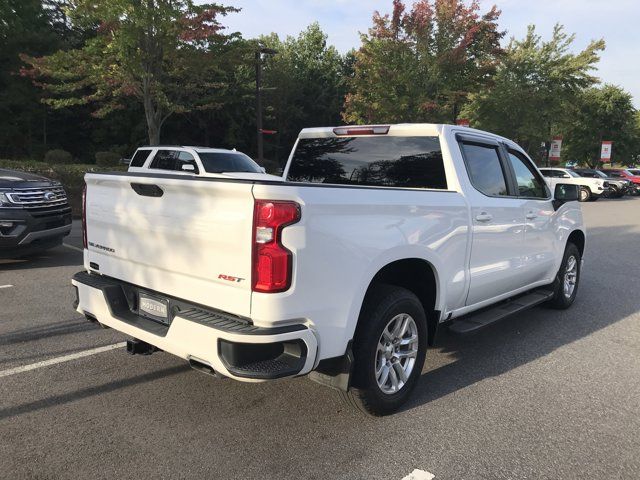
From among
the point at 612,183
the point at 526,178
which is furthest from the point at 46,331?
the point at 612,183

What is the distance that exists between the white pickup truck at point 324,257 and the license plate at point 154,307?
12mm

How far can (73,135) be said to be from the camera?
111 feet

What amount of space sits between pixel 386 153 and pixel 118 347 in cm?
282

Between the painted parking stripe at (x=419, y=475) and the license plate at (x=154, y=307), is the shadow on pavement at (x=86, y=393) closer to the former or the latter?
the license plate at (x=154, y=307)

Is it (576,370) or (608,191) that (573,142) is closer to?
(608,191)

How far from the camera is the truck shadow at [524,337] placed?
3.94 metres

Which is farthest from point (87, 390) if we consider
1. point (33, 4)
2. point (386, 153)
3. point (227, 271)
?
point (33, 4)

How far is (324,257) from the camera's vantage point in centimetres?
267

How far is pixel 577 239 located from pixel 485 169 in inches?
104

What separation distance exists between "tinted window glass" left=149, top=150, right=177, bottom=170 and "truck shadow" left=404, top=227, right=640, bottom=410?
9.16 meters

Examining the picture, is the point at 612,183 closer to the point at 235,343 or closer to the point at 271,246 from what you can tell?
the point at 271,246

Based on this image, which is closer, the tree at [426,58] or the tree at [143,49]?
the tree at [143,49]

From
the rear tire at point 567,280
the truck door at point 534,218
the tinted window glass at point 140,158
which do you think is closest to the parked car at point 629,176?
the tinted window glass at point 140,158

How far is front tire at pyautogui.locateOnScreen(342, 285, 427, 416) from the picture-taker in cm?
305
